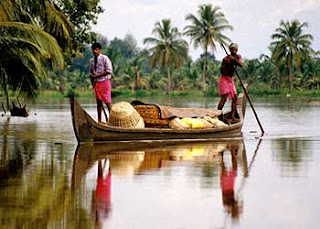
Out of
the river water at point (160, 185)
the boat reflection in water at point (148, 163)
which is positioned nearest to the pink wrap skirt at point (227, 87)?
the boat reflection in water at point (148, 163)

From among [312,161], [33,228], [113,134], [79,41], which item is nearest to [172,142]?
[113,134]

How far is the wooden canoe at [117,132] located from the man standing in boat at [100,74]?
3.86 ft

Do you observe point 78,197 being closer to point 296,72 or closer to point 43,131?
point 43,131

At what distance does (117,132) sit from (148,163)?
9.10 ft

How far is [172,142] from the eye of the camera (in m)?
12.8

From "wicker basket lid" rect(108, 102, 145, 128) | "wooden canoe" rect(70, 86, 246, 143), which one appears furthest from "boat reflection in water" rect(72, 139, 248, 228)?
"wicker basket lid" rect(108, 102, 145, 128)

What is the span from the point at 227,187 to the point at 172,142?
5.25 meters

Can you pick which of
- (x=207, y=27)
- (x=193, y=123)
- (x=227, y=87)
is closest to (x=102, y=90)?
(x=193, y=123)

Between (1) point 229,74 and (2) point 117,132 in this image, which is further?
(1) point 229,74

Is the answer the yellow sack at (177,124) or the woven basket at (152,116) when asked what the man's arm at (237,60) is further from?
the woven basket at (152,116)

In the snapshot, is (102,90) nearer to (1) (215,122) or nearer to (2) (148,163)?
(1) (215,122)

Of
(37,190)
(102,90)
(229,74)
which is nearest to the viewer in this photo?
(37,190)

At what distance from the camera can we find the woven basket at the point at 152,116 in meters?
13.3

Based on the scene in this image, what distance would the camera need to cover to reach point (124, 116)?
40.6ft
